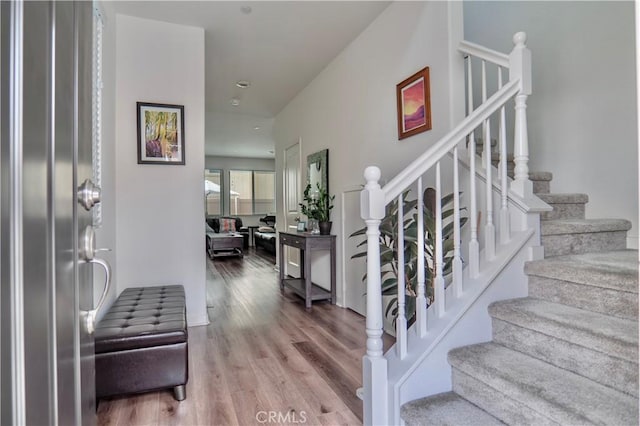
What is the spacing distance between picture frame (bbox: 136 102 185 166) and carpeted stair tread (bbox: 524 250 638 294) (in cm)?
283

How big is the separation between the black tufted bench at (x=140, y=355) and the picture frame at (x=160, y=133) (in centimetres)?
154

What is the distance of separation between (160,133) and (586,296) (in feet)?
Result: 10.5

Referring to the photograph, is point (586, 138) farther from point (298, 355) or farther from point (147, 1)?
point (147, 1)

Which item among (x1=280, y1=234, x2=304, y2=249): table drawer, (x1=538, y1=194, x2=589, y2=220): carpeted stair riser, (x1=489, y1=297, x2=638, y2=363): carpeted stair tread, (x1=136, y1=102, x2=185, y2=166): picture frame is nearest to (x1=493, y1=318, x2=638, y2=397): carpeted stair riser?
(x1=489, y1=297, x2=638, y2=363): carpeted stair tread

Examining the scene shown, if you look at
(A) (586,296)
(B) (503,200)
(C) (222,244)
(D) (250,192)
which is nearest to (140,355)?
(B) (503,200)

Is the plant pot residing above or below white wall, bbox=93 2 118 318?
below

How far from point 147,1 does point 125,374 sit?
8.93 feet

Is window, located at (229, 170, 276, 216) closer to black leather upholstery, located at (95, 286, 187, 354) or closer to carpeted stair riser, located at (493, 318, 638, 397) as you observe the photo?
black leather upholstery, located at (95, 286, 187, 354)

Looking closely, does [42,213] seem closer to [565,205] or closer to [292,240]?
[565,205]

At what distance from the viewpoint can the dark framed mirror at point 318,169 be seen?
425 centimetres

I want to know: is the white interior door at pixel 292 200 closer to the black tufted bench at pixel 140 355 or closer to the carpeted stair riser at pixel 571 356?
the black tufted bench at pixel 140 355

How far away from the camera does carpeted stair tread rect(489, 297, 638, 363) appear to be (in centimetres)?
134

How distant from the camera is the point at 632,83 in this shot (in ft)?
7.90

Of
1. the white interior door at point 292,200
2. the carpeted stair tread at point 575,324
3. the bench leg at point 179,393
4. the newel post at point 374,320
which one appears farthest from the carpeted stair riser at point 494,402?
the white interior door at point 292,200
